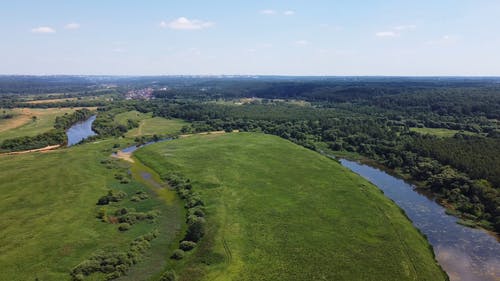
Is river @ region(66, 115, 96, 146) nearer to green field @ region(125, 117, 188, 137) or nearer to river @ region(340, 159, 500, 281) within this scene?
green field @ region(125, 117, 188, 137)

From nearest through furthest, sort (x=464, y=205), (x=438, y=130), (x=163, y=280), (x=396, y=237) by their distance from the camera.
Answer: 1. (x=163, y=280)
2. (x=396, y=237)
3. (x=464, y=205)
4. (x=438, y=130)

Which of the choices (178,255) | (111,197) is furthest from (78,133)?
(178,255)

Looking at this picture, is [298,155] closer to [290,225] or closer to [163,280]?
[290,225]

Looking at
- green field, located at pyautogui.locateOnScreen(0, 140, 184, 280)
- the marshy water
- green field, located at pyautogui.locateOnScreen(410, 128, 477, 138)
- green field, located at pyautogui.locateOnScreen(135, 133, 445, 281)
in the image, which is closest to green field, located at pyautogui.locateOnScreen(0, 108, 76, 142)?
green field, located at pyautogui.locateOnScreen(0, 140, 184, 280)

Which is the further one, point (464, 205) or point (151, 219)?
point (464, 205)

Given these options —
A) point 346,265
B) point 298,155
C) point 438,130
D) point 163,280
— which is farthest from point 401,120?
point 163,280

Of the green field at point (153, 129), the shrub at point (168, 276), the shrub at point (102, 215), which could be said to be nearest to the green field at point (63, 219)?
the shrub at point (102, 215)
